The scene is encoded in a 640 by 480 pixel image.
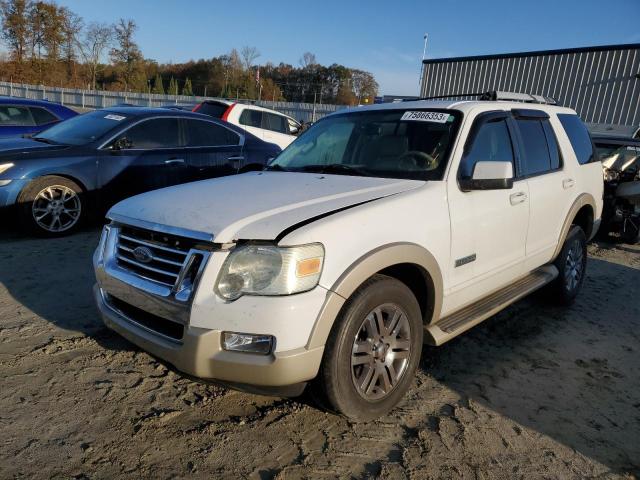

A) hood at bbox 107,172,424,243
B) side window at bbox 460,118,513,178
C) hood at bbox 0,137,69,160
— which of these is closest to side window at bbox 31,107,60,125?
hood at bbox 0,137,69,160

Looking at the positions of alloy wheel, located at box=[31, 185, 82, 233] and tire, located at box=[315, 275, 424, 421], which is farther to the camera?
alloy wheel, located at box=[31, 185, 82, 233]

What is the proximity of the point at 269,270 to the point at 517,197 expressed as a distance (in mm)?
2200

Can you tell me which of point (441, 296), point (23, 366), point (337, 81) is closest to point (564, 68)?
point (441, 296)

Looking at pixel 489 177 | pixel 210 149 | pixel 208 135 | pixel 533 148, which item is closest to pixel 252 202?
pixel 489 177

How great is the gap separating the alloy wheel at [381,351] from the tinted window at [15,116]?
9.03 metres

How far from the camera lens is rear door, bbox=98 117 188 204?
615 centimetres

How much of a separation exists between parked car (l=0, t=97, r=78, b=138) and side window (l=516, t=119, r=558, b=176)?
7.91 m

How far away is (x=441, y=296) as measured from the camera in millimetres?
2988

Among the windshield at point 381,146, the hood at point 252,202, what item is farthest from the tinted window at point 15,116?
the hood at point 252,202

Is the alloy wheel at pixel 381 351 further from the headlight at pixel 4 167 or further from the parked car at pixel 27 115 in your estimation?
the parked car at pixel 27 115

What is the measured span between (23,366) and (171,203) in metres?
1.45

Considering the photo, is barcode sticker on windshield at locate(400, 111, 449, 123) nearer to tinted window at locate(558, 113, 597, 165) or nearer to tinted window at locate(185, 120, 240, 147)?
tinted window at locate(558, 113, 597, 165)

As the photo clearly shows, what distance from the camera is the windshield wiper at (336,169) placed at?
3372 millimetres

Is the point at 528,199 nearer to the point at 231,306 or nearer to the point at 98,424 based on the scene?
the point at 231,306
